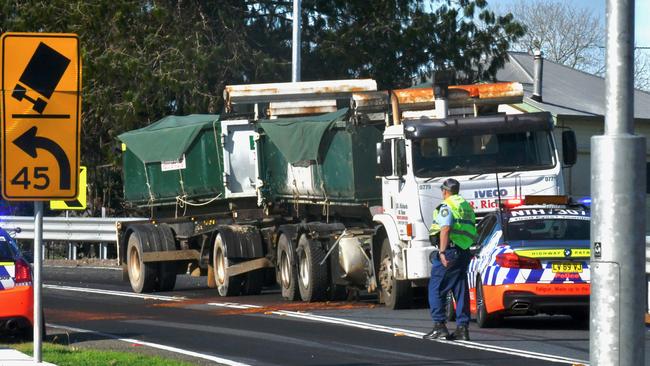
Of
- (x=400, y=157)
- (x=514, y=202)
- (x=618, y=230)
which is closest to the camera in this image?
(x=618, y=230)

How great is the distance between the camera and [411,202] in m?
16.8

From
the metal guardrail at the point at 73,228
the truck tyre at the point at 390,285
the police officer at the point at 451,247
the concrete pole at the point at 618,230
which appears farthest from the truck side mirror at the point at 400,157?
the metal guardrail at the point at 73,228

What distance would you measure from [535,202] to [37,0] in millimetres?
20575

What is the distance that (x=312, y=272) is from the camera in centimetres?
1880

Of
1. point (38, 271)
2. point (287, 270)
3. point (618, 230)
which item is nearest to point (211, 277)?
point (287, 270)

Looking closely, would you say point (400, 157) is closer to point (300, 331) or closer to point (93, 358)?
point (300, 331)

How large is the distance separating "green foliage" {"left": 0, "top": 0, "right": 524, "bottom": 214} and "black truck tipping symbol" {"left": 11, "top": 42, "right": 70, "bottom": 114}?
20993 mm

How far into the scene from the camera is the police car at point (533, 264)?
47.0 feet

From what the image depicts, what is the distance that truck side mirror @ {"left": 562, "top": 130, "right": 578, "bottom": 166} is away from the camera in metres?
17.0

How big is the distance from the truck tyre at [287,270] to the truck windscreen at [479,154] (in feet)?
11.1

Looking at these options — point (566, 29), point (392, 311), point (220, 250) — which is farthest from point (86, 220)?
point (566, 29)

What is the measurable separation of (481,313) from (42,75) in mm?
6371

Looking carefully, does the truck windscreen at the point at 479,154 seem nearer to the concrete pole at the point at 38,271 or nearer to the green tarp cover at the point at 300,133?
the green tarp cover at the point at 300,133

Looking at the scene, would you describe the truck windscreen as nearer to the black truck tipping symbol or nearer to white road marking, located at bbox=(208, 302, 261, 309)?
white road marking, located at bbox=(208, 302, 261, 309)
